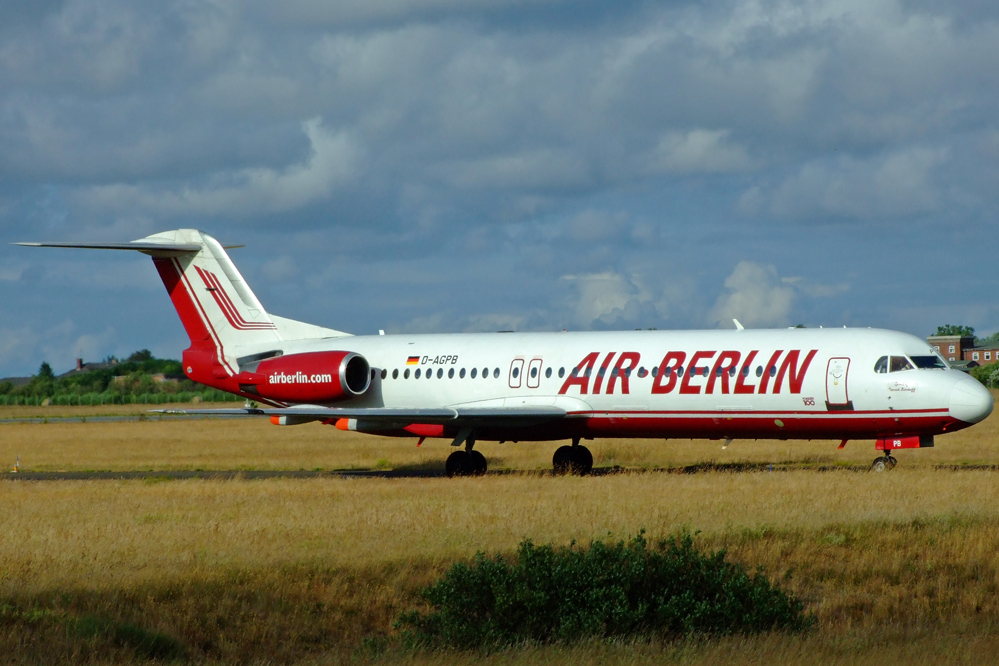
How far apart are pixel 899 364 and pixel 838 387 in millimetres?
1414

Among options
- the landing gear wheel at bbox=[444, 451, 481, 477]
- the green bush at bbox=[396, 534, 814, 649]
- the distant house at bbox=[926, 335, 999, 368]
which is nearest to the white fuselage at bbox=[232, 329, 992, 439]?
the landing gear wheel at bbox=[444, 451, 481, 477]

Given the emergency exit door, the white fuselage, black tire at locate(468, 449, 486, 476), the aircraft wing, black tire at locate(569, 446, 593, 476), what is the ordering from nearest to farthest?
the white fuselage, the emergency exit door, the aircraft wing, black tire at locate(468, 449, 486, 476), black tire at locate(569, 446, 593, 476)

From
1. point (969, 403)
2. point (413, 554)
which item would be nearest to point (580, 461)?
point (969, 403)

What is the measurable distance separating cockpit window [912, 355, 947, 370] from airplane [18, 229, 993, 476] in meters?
0.04

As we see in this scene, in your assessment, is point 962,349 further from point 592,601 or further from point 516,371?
point 592,601

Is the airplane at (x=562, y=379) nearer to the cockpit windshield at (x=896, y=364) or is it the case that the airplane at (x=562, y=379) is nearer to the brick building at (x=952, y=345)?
the cockpit windshield at (x=896, y=364)

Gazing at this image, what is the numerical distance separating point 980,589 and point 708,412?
11298 millimetres

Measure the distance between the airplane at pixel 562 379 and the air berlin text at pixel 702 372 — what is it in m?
0.03

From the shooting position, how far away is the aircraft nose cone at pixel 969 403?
24688 mm

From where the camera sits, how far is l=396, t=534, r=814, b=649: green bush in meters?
12.7

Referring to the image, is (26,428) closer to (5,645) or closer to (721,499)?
(721,499)

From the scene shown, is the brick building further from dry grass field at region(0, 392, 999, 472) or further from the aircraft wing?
the aircraft wing

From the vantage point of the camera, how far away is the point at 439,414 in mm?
28438

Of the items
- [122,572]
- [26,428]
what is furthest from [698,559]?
[26,428]
